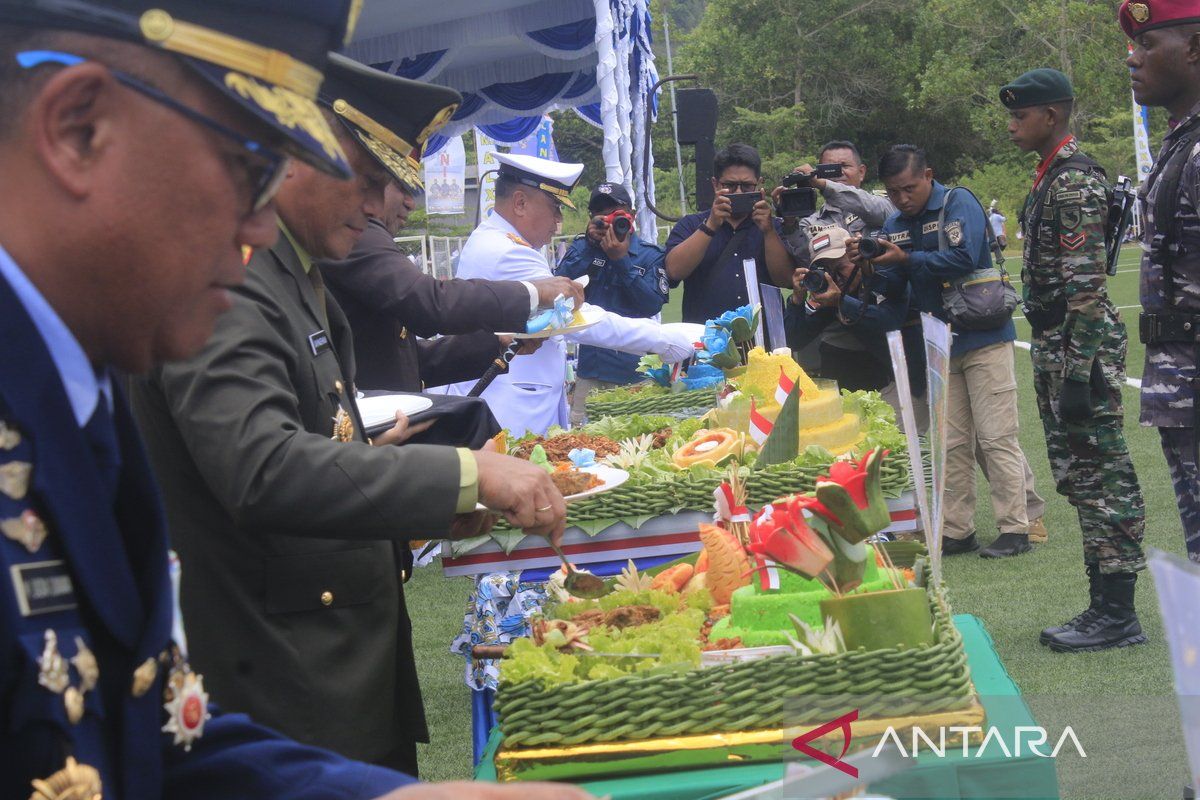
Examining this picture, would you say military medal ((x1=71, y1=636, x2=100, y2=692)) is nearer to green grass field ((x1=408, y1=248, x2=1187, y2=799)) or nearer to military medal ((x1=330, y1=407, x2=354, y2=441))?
green grass field ((x1=408, y1=248, x2=1187, y2=799))

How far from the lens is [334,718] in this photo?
7.18 feet

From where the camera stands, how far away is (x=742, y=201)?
6414 millimetres

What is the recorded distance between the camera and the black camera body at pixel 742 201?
21.0ft

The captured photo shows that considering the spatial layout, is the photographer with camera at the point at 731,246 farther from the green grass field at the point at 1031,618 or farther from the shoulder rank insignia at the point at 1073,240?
the shoulder rank insignia at the point at 1073,240

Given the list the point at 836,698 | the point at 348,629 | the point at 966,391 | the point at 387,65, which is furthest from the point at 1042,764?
the point at 387,65

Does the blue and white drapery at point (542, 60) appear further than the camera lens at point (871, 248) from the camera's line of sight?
Yes

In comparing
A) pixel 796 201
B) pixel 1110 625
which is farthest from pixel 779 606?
pixel 796 201

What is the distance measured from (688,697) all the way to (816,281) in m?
4.65

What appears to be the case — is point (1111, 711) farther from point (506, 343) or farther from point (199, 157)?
point (506, 343)

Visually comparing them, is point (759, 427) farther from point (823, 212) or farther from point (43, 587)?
point (823, 212)

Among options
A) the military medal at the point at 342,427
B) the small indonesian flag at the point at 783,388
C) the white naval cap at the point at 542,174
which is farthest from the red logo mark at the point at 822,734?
the white naval cap at the point at 542,174

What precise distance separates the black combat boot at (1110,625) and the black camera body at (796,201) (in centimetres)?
265

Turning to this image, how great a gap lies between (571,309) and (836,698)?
3.06m

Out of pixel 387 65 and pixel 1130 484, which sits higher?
pixel 387 65
